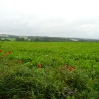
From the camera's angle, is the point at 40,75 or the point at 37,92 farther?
the point at 40,75

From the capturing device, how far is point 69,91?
4.71 metres

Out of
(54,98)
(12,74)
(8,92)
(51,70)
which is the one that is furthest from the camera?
(51,70)

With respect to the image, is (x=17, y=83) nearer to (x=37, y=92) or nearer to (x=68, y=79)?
(x=37, y=92)

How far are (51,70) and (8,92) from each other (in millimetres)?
1411

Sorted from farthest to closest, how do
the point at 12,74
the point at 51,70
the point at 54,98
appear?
the point at 51,70 < the point at 12,74 < the point at 54,98

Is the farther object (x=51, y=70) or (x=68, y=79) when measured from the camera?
(x=51, y=70)

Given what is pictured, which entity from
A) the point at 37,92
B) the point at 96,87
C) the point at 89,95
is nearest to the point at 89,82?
the point at 96,87

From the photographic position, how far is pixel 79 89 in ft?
16.4

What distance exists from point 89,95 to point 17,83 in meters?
1.61

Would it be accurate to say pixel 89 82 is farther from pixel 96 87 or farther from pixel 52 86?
pixel 52 86

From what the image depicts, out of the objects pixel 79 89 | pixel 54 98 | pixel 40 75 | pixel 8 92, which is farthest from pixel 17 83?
pixel 79 89

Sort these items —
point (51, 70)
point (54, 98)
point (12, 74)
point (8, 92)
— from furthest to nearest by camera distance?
point (51, 70) < point (12, 74) < point (8, 92) < point (54, 98)

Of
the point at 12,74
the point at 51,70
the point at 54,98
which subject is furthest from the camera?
the point at 51,70

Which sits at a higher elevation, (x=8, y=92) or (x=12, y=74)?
(x=12, y=74)
